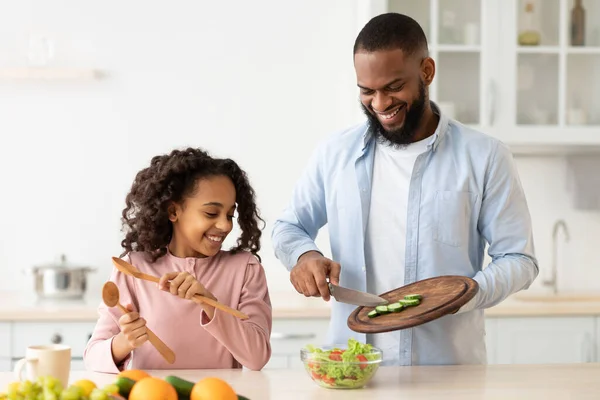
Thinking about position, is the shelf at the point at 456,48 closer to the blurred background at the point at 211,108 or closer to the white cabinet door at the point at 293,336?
the blurred background at the point at 211,108

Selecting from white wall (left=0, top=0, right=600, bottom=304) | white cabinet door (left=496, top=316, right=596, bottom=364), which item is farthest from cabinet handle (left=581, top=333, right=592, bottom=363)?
white wall (left=0, top=0, right=600, bottom=304)

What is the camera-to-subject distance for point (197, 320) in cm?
204

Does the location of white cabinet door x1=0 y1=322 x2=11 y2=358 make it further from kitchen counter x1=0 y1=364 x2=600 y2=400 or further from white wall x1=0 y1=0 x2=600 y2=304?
kitchen counter x1=0 y1=364 x2=600 y2=400

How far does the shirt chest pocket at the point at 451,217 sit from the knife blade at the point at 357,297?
281 millimetres

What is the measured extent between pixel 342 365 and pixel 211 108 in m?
2.19

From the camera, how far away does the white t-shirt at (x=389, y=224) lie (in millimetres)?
2242

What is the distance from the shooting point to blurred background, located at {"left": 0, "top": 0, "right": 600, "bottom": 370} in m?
3.57

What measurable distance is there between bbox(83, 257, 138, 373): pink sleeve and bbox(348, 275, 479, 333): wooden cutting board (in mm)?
528

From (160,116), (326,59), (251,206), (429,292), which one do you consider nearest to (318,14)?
(326,59)

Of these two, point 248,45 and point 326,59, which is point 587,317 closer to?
point 326,59

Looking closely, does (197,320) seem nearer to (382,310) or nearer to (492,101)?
A: (382,310)

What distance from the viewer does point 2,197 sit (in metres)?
3.70

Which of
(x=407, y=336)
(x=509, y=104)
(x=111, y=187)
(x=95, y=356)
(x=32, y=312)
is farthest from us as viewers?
(x=111, y=187)

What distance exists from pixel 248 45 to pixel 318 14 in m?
0.33
